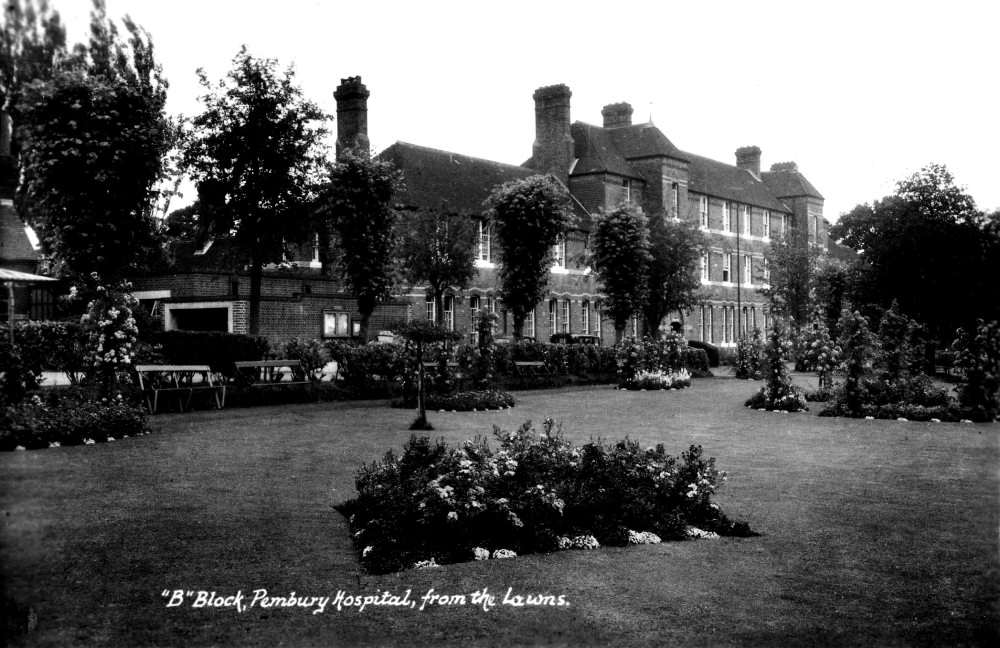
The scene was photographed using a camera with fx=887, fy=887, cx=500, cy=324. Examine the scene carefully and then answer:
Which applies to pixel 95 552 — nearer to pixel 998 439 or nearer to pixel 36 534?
pixel 36 534

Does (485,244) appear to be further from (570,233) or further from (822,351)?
(822,351)

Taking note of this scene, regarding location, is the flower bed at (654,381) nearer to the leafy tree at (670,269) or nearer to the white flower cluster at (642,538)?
the leafy tree at (670,269)

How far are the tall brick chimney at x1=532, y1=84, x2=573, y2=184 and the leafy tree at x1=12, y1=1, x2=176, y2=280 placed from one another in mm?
31177

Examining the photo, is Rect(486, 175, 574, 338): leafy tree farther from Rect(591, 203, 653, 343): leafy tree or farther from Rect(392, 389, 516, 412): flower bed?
Rect(392, 389, 516, 412): flower bed

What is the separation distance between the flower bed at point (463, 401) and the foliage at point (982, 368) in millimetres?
10237

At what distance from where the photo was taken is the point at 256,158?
2861cm

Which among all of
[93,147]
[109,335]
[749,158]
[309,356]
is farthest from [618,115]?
[93,147]

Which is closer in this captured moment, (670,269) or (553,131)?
(670,269)

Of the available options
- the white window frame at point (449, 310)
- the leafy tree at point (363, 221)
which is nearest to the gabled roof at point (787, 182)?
the white window frame at point (449, 310)

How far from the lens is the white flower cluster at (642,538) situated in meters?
7.47

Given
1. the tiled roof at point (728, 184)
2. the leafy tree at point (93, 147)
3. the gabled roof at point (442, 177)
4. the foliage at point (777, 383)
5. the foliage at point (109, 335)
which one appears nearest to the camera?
the leafy tree at point (93, 147)

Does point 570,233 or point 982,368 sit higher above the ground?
point 570,233

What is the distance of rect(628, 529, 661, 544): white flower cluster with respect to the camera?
7.47 metres

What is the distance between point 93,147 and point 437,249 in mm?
21181
